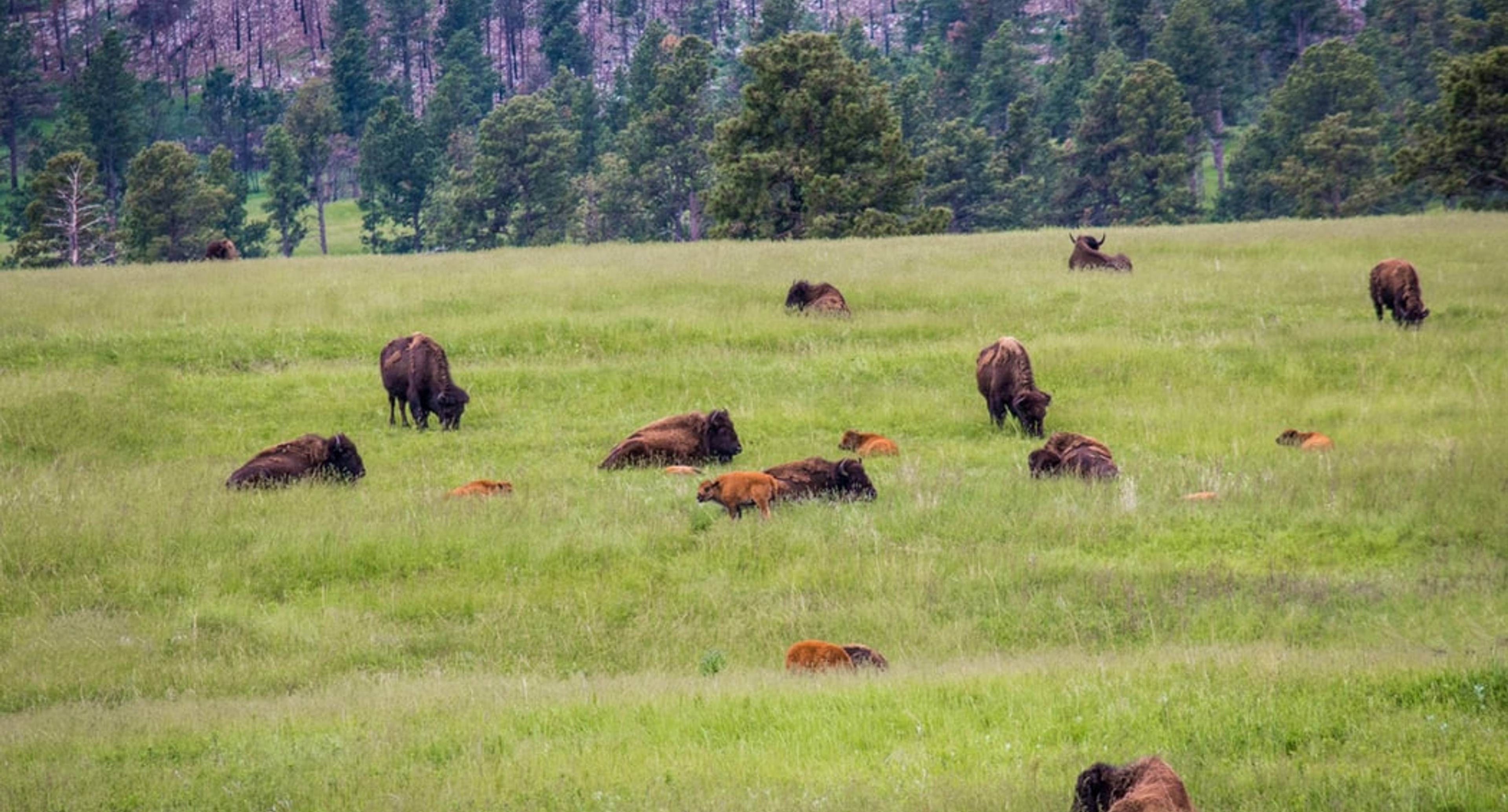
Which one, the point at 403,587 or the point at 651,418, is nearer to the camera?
the point at 403,587

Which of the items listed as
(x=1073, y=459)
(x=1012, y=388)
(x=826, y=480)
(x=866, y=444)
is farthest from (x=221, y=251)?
(x=1073, y=459)

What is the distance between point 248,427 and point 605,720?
1342cm

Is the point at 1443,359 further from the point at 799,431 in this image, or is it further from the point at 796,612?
the point at 796,612

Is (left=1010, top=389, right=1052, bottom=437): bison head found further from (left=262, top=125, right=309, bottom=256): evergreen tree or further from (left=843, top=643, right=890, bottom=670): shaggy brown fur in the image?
(left=262, top=125, right=309, bottom=256): evergreen tree

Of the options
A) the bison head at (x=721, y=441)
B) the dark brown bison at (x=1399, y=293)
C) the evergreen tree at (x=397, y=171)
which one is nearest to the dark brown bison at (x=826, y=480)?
the bison head at (x=721, y=441)

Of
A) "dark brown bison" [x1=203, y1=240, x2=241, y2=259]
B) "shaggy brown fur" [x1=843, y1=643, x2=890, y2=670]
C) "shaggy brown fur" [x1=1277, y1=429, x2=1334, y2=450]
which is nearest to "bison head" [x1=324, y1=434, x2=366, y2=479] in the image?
"shaggy brown fur" [x1=843, y1=643, x2=890, y2=670]

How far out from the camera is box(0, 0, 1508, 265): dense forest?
51.9 metres

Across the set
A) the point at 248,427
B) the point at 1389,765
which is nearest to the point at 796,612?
the point at 1389,765

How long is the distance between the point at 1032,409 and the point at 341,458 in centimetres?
865

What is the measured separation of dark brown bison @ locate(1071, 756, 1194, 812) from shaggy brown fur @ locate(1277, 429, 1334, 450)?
1163cm

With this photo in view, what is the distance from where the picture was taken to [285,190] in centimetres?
8844

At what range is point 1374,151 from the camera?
2672 inches

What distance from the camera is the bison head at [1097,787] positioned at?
6.88 metres

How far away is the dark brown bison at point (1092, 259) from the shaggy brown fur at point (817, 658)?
20.4 metres
